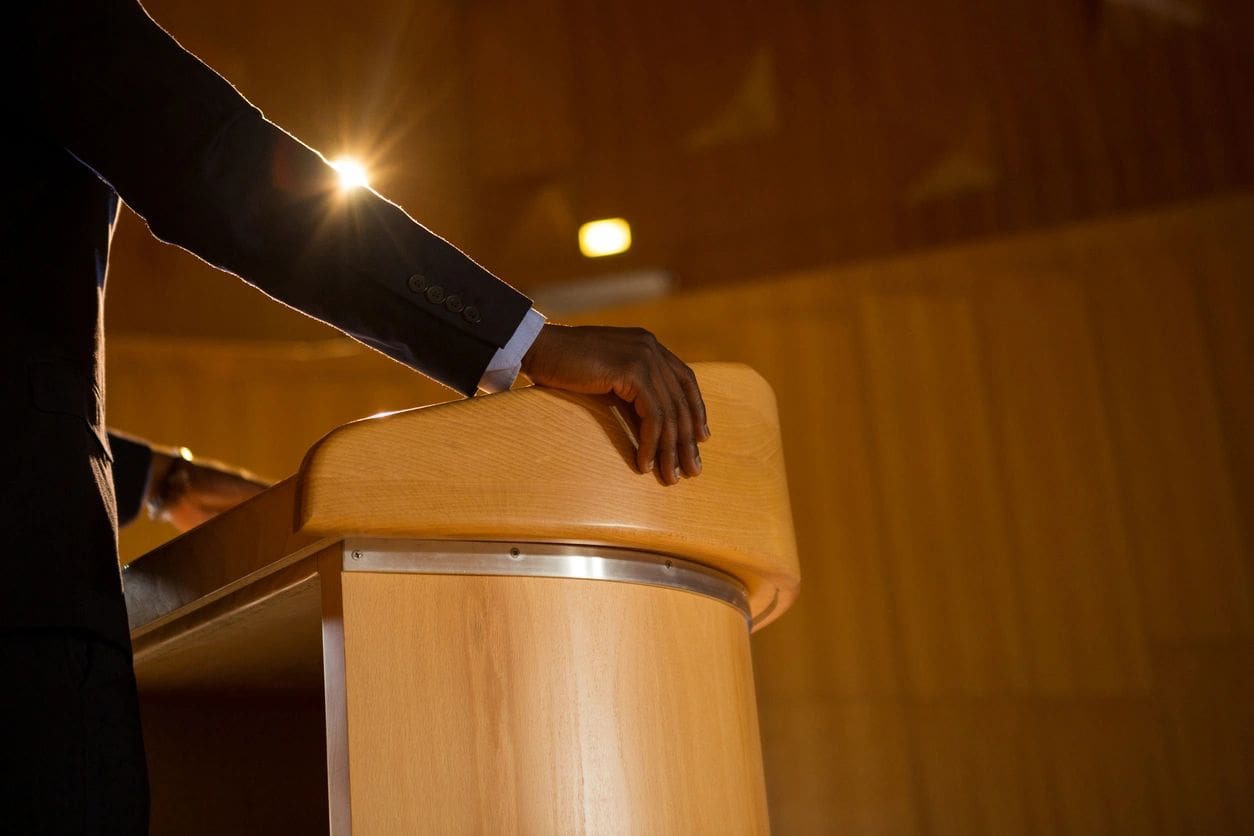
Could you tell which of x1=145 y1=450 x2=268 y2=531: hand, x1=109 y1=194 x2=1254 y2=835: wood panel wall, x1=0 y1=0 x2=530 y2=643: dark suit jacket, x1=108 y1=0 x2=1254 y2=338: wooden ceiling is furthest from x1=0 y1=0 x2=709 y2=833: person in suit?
x1=108 y1=0 x2=1254 y2=338: wooden ceiling

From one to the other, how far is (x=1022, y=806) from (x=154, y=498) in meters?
1.99

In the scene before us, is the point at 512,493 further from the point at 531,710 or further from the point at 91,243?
the point at 91,243

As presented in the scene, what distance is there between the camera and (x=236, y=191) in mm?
633

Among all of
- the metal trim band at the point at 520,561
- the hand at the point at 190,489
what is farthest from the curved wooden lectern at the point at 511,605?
the hand at the point at 190,489

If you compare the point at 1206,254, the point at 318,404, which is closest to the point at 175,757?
the point at 318,404

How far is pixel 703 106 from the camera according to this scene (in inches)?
139

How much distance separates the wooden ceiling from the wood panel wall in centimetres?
40

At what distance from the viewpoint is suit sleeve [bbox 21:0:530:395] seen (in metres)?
0.62

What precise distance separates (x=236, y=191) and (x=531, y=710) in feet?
0.93

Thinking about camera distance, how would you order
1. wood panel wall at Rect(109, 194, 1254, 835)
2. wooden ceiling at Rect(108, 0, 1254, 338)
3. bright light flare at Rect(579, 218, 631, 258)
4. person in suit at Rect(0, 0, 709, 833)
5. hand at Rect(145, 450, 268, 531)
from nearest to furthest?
person in suit at Rect(0, 0, 709, 833) < hand at Rect(145, 450, 268, 531) < wood panel wall at Rect(109, 194, 1254, 835) < wooden ceiling at Rect(108, 0, 1254, 338) < bright light flare at Rect(579, 218, 631, 258)

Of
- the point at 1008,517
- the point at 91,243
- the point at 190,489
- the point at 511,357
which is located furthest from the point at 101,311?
the point at 1008,517

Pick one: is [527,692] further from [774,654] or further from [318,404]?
[318,404]

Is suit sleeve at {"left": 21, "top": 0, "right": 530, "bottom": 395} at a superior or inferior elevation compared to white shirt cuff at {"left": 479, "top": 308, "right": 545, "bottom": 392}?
superior

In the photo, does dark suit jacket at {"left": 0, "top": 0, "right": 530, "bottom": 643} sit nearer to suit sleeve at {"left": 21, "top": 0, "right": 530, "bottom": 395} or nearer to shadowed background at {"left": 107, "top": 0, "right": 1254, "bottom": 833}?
suit sleeve at {"left": 21, "top": 0, "right": 530, "bottom": 395}
